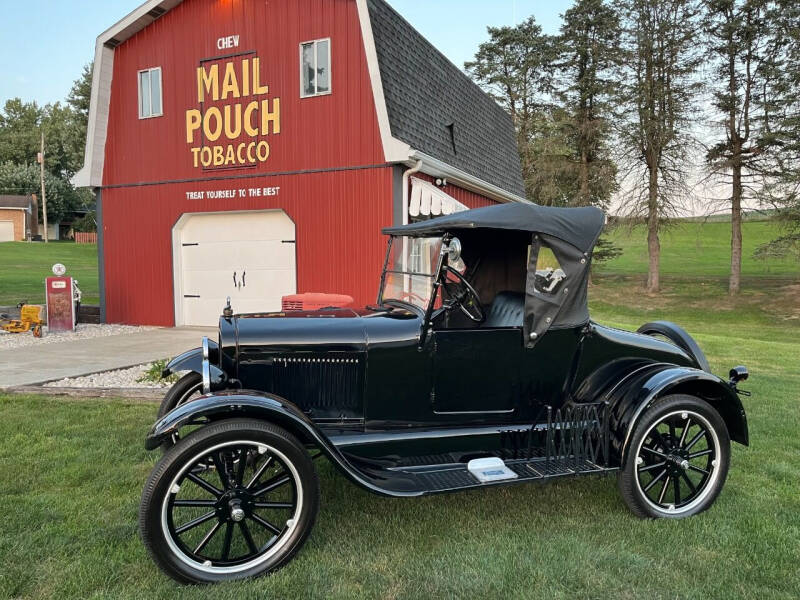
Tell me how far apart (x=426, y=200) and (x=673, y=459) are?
7.20 meters

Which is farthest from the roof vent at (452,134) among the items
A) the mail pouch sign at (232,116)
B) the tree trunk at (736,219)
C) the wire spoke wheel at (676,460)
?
the tree trunk at (736,219)

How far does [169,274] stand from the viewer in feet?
38.8

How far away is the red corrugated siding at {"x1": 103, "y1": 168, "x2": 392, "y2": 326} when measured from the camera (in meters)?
10.0

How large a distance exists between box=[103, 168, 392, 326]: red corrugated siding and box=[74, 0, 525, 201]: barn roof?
0.83 meters

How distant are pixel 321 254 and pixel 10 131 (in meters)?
60.6

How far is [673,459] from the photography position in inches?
136

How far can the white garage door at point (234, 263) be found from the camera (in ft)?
36.1

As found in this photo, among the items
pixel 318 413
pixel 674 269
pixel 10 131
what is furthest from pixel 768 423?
pixel 10 131

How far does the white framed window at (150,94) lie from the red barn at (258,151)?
0.10ft

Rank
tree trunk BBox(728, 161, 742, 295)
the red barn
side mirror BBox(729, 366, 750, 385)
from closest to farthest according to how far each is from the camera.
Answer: side mirror BBox(729, 366, 750, 385)
the red barn
tree trunk BBox(728, 161, 742, 295)

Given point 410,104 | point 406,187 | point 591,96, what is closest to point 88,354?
point 406,187

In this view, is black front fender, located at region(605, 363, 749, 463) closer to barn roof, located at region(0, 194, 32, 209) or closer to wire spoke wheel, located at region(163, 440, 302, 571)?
wire spoke wheel, located at region(163, 440, 302, 571)

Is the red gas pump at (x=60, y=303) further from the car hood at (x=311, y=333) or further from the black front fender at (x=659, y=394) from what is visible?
the black front fender at (x=659, y=394)

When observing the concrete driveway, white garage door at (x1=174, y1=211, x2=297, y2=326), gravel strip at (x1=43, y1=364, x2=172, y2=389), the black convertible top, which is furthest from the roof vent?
the black convertible top
